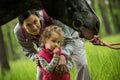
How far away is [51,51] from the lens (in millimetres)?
4125

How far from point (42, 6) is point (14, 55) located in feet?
96.8

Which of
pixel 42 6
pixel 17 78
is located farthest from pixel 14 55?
pixel 42 6

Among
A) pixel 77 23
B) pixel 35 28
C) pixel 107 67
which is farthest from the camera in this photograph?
pixel 107 67

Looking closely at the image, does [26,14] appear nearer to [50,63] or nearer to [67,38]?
[67,38]

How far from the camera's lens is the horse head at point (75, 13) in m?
4.07

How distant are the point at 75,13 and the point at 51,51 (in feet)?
1.61

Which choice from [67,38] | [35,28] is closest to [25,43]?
[35,28]

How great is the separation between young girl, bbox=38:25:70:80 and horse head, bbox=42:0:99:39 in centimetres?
16

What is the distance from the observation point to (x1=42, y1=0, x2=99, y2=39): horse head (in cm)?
407

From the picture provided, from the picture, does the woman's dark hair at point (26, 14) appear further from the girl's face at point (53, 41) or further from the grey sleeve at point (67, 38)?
the girl's face at point (53, 41)

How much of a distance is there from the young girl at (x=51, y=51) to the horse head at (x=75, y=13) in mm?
158

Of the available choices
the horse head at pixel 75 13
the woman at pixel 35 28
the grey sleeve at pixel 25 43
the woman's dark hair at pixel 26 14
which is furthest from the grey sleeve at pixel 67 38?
the grey sleeve at pixel 25 43

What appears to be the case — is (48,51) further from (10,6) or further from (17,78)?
(17,78)

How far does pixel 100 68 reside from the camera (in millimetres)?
5477
